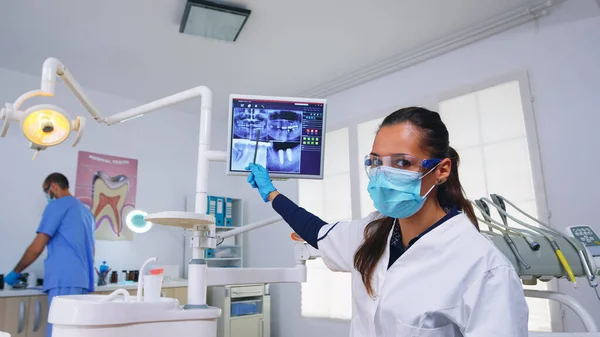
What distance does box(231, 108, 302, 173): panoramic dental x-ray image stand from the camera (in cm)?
152

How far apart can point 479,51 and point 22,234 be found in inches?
160

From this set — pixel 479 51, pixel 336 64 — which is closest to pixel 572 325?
pixel 479 51

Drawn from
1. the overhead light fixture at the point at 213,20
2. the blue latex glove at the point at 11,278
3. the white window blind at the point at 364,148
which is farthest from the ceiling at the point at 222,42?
the blue latex glove at the point at 11,278

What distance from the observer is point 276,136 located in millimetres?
1544

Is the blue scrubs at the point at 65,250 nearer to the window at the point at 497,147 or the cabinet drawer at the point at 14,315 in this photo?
the cabinet drawer at the point at 14,315

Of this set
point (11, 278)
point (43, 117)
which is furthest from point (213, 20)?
point (11, 278)

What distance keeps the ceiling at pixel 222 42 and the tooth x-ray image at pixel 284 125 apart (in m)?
1.59

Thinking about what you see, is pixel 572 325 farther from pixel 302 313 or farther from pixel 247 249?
pixel 247 249

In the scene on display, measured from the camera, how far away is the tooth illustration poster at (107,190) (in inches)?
153

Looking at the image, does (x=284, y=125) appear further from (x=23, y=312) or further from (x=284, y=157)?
(x=23, y=312)

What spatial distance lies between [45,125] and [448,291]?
4.17ft

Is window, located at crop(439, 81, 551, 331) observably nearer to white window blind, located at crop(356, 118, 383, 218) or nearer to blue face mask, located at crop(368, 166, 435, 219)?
white window blind, located at crop(356, 118, 383, 218)

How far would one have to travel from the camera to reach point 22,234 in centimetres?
353

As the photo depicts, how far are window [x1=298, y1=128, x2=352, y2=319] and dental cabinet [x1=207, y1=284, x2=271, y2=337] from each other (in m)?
0.41
